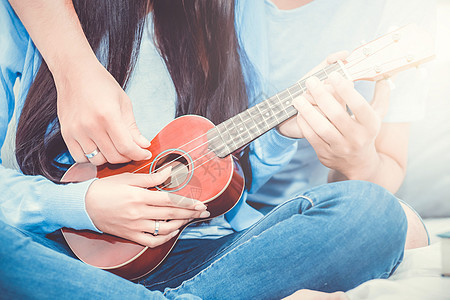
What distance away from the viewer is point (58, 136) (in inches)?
29.7

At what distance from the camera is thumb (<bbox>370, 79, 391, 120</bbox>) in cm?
71

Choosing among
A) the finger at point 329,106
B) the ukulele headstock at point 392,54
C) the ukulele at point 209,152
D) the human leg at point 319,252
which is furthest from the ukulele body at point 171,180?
the ukulele headstock at point 392,54

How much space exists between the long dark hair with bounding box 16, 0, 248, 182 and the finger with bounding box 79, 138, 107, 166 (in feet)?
0.28

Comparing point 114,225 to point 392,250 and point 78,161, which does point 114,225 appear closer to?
point 78,161

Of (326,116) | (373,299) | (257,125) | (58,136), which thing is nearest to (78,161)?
(58,136)

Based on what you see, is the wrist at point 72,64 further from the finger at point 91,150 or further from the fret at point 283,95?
the fret at point 283,95

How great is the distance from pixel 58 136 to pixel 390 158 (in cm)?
73

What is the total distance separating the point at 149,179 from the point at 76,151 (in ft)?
0.56

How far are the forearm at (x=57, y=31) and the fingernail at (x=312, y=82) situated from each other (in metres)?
0.44

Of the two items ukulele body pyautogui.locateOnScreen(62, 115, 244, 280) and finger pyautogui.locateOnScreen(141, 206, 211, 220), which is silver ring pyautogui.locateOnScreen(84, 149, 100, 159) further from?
finger pyautogui.locateOnScreen(141, 206, 211, 220)

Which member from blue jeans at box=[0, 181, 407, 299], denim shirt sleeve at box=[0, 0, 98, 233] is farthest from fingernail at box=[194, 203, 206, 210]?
denim shirt sleeve at box=[0, 0, 98, 233]

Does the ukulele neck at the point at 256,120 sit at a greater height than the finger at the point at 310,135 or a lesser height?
greater

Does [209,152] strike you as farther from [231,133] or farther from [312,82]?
[312,82]

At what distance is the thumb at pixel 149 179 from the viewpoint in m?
0.68
